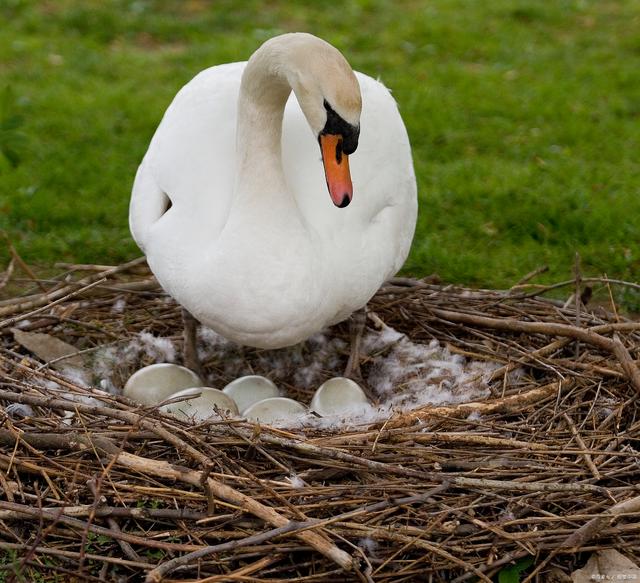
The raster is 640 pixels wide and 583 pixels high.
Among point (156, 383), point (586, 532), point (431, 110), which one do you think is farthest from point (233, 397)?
point (431, 110)

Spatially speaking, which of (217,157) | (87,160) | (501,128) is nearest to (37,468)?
(217,157)

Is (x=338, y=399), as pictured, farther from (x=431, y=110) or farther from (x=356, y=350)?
(x=431, y=110)

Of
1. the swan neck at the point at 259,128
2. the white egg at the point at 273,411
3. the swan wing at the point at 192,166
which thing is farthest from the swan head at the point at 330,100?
the white egg at the point at 273,411

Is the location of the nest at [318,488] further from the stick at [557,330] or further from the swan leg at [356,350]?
the swan leg at [356,350]

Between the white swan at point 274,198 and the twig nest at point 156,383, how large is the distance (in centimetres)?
46

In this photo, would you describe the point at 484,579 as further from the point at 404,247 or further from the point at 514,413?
the point at 404,247

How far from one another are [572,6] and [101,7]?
16.0 ft

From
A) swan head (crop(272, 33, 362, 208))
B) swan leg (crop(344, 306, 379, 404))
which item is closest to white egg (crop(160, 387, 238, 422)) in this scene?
swan leg (crop(344, 306, 379, 404))

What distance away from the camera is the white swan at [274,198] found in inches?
173

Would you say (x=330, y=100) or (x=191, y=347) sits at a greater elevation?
(x=330, y=100)

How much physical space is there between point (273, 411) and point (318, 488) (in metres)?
0.86

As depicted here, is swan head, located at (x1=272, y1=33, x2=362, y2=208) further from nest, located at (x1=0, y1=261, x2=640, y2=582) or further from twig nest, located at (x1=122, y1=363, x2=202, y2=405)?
twig nest, located at (x1=122, y1=363, x2=202, y2=405)

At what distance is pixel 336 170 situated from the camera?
4355 millimetres

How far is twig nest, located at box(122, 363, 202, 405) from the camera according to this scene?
5.13 metres
